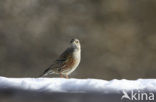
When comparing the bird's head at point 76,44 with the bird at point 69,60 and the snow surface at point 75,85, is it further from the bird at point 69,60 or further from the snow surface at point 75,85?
the snow surface at point 75,85

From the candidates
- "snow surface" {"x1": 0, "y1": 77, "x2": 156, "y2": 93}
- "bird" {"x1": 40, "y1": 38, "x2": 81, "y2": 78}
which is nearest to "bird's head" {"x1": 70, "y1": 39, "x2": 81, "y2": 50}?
"bird" {"x1": 40, "y1": 38, "x2": 81, "y2": 78}

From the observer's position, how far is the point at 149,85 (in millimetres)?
1877

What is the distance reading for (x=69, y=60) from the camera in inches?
121

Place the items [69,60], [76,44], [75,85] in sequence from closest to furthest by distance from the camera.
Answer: [75,85] < [76,44] < [69,60]

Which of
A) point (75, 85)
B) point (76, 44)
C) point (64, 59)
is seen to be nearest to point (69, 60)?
point (64, 59)

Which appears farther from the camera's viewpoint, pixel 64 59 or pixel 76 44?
pixel 64 59

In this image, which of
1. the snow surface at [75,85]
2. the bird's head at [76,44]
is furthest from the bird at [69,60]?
the snow surface at [75,85]

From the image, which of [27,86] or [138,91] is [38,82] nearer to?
[27,86]

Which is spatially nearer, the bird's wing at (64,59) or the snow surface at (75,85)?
the snow surface at (75,85)

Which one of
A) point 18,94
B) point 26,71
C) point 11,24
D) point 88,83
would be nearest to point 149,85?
point 88,83

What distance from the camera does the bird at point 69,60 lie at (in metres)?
2.99

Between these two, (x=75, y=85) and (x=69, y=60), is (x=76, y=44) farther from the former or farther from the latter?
(x=75, y=85)

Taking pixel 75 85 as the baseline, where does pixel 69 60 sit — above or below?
above

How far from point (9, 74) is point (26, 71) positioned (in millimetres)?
310
